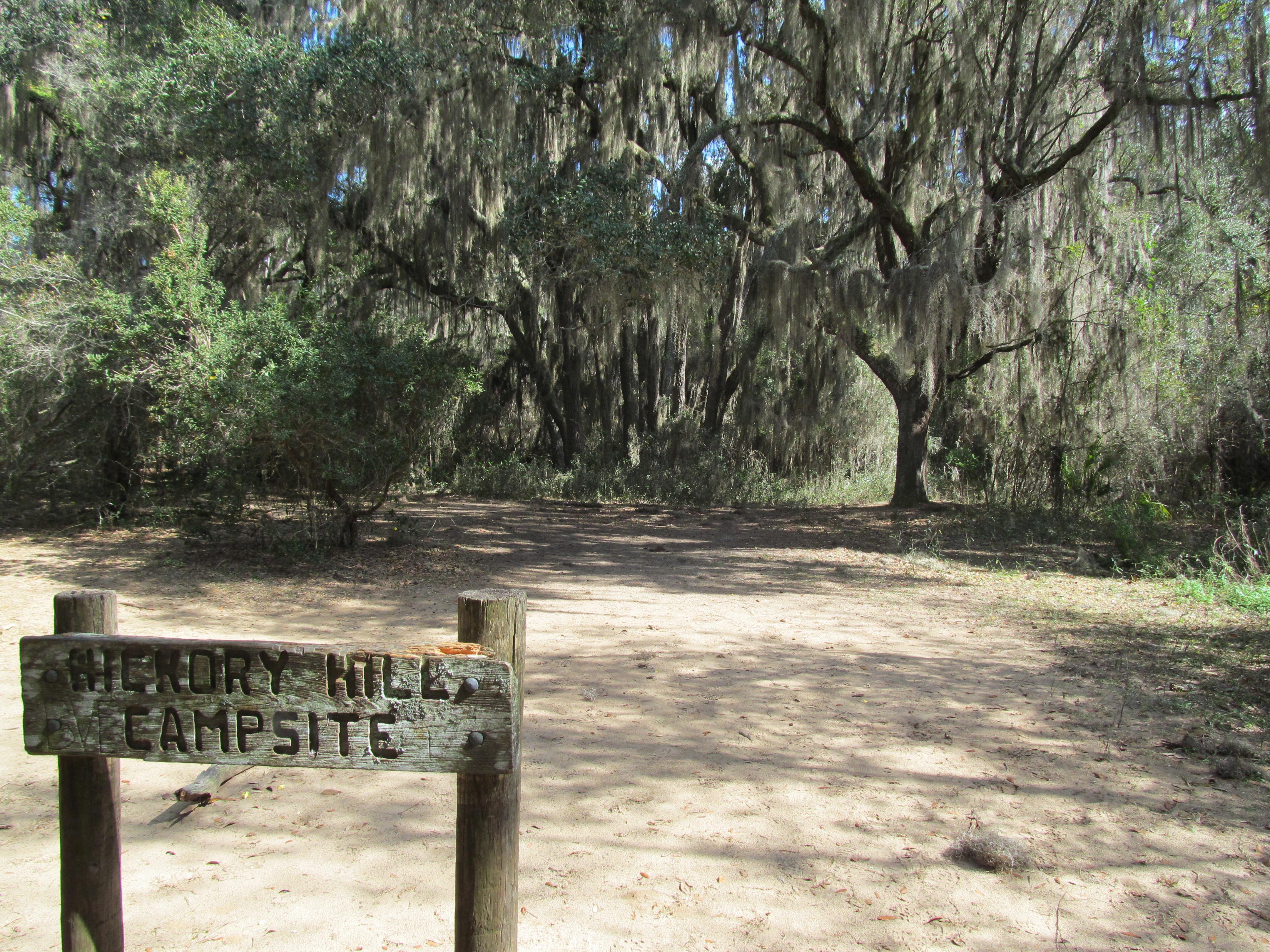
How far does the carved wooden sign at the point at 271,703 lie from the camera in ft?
5.90

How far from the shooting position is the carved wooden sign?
1.80 meters

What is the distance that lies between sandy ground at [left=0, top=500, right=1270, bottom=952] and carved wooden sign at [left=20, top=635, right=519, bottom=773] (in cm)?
113

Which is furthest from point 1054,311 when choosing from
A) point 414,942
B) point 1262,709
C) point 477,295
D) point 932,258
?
point 414,942

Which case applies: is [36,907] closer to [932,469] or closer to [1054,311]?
[1054,311]

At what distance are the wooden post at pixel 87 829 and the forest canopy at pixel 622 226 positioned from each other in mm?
5657

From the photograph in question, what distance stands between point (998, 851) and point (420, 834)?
2168 millimetres

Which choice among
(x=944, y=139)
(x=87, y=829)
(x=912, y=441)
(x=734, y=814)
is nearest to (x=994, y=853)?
(x=734, y=814)

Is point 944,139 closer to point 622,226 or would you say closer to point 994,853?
point 622,226

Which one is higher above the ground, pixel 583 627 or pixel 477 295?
pixel 477 295

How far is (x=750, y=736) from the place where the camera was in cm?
430

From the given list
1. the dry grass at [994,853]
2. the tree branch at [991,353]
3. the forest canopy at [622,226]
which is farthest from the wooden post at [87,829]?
the tree branch at [991,353]

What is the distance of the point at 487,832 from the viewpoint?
1.88m

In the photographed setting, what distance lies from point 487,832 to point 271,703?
1.80 ft

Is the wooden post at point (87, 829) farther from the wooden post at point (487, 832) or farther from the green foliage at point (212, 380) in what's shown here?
the green foliage at point (212, 380)
